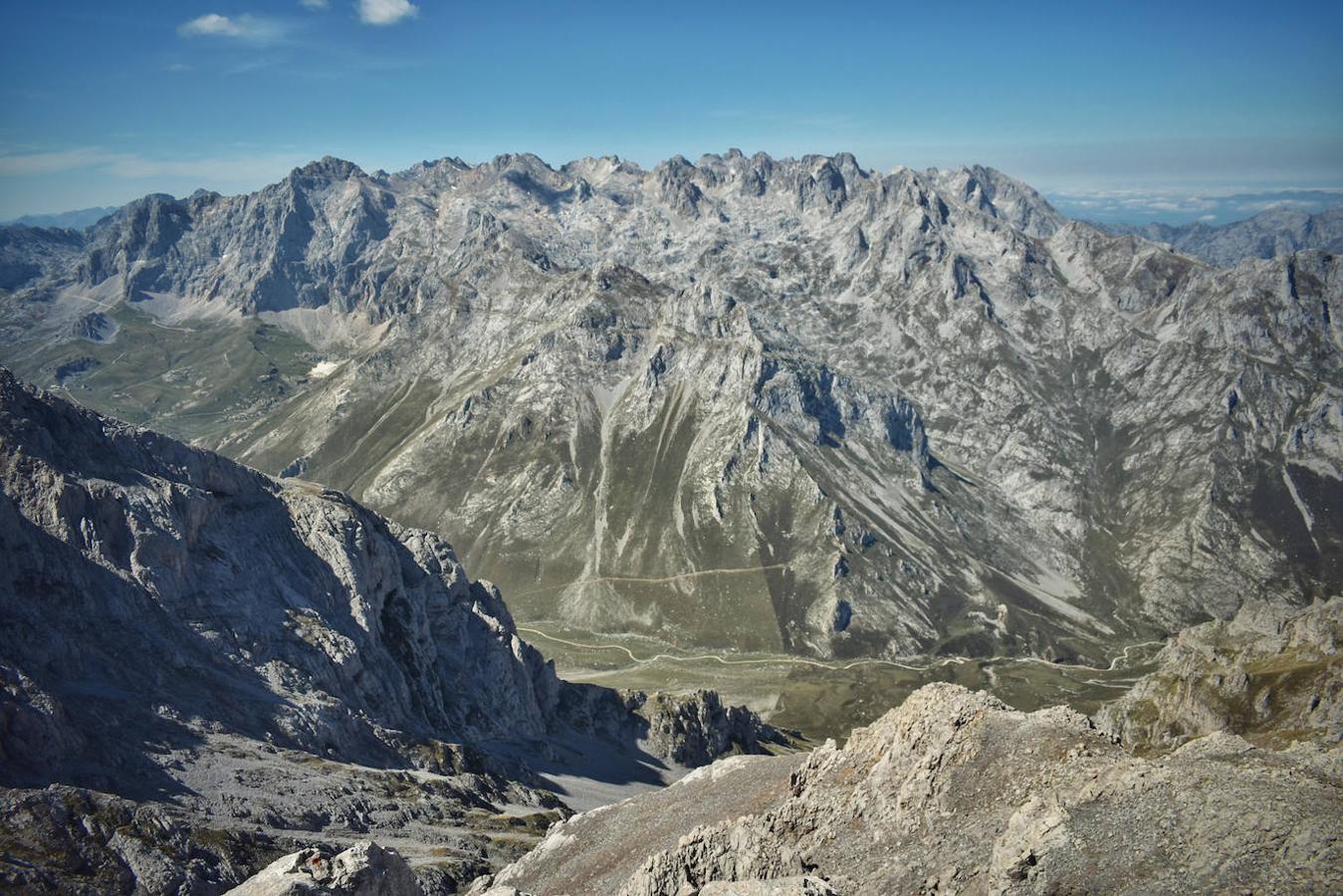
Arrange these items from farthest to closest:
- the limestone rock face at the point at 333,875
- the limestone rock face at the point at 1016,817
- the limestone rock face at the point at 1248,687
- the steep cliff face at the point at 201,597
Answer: the limestone rock face at the point at 1248,687
the steep cliff face at the point at 201,597
the limestone rock face at the point at 333,875
the limestone rock face at the point at 1016,817

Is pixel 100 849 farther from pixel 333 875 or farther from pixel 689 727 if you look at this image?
pixel 689 727

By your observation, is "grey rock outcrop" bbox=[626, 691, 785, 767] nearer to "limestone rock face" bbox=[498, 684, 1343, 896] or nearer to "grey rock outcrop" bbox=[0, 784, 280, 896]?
"limestone rock face" bbox=[498, 684, 1343, 896]

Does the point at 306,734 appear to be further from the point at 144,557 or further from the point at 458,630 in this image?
the point at 458,630

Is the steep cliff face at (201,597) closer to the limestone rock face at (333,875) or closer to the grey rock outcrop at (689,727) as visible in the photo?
the limestone rock face at (333,875)

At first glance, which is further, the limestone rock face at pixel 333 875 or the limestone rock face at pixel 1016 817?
the limestone rock face at pixel 333 875

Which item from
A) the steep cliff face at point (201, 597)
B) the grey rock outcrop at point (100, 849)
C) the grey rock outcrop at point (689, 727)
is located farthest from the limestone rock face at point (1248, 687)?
the grey rock outcrop at point (100, 849)

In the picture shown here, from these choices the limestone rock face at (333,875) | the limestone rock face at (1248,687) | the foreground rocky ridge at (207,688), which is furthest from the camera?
the limestone rock face at (1248,687)

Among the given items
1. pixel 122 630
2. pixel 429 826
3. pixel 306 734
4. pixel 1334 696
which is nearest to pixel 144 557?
pixel 122 630

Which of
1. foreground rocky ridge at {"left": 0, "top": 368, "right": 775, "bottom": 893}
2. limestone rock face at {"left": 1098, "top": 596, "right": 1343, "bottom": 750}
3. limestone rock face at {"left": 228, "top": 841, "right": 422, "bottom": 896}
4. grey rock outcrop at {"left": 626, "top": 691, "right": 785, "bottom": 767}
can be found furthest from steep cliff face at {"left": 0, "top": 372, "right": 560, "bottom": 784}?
limestone rock face at {"left": 1098, "top": 596, "right": 1343, "bottom": 750}
